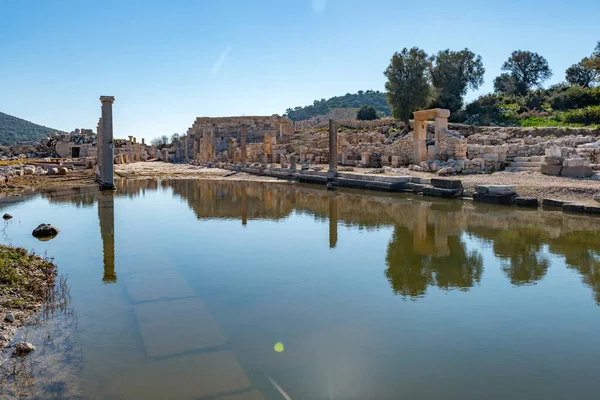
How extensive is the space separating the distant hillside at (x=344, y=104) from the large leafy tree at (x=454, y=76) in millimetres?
59304

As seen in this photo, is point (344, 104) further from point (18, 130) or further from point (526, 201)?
point (526, 201)

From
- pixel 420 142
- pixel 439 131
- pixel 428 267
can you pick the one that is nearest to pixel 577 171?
pixel 439 131

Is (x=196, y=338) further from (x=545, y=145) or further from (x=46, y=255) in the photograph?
(x=545, y=145)

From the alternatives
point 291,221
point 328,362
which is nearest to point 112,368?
point 328,362

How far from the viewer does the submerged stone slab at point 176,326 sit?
15.7 ft

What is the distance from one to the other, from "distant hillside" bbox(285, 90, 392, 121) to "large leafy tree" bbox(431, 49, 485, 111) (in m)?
59.3

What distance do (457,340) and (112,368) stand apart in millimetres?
3222

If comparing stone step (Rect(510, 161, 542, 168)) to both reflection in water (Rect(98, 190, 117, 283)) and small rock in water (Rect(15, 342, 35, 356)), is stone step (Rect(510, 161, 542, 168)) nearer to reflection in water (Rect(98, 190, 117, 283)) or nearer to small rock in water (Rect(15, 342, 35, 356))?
reflection in water (Rect(98, 190, 117, 283))

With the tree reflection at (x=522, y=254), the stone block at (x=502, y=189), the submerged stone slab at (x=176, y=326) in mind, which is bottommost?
the submerged stone slab at (x=176, y=326)

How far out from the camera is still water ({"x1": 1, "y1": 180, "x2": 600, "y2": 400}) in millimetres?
4148

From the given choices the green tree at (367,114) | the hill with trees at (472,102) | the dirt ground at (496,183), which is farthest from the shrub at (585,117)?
the green tree at (367,114)

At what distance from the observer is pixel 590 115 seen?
111 feet

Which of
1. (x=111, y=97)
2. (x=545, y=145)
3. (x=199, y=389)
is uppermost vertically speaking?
(x=111, y=97)

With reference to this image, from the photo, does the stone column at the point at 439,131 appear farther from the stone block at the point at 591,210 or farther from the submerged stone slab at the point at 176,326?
the submerged stone slab at the point at 176,326
